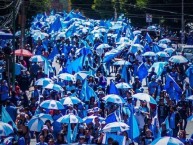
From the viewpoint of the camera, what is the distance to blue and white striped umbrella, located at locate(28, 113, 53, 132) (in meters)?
21.3

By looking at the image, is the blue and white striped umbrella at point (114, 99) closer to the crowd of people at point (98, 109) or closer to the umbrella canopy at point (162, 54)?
the crowd of people at point (98, 109)

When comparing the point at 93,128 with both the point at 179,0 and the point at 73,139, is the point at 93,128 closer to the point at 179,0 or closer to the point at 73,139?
the point at 73,139

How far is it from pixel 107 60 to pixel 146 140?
18604 millimetres

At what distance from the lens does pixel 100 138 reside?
66.4ft

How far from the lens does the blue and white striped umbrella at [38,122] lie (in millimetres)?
21344

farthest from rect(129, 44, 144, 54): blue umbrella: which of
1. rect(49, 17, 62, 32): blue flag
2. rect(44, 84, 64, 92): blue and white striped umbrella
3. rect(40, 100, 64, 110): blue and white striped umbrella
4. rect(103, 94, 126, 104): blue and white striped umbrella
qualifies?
rect(40, 100, 64, 110): blue and white striped umbrella

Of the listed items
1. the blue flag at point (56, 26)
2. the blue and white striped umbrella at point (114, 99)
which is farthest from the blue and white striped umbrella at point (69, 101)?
the blue flag at point (56, 26)

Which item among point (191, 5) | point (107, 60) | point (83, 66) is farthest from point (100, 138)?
point (191, 5)

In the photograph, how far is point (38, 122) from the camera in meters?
21.5

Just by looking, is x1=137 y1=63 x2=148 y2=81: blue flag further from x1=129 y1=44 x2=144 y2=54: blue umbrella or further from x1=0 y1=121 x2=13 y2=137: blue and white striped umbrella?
x1=0 y1=121 x2=13 y2=137: blue and white striped umbrella

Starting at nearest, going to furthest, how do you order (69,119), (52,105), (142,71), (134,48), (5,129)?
(5,129) → (69,119) → (52,105) → (142,71) → (134,48)

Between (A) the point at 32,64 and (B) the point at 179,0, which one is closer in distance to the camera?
(A) the point at 32,64

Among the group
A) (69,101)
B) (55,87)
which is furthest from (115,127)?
(55,87)

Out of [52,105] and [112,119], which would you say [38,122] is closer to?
[52,105]
